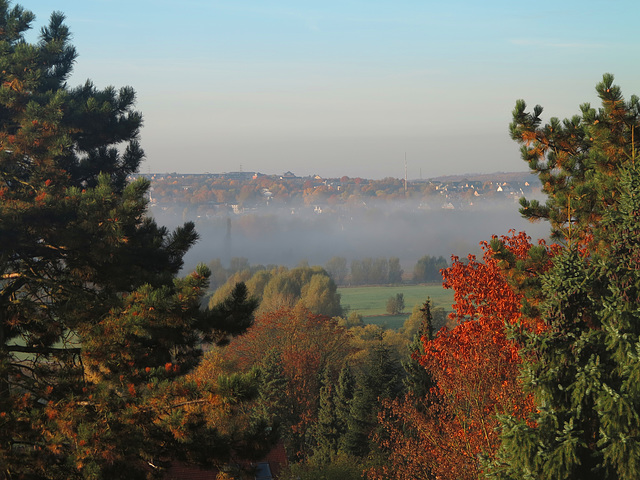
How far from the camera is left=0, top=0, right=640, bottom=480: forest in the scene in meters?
12.3

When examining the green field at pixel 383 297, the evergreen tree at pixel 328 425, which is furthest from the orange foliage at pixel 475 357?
the green field at pixel 383 297

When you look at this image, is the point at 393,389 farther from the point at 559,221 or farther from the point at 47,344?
the point at 47,344

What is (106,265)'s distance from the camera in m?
15.4

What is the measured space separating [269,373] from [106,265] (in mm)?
34030

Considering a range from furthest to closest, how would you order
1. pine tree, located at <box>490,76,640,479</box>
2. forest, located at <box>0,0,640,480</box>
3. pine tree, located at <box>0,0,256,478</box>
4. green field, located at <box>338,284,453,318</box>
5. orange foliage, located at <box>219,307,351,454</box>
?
green field, located at <box>338,284,453,318</box> < orange foliage, located at <box>219,307,351,454</box> < pine tree, located at <box>0,0,256,478</box> < forest, located at <box>0,0,640,480</box> < pine tree, located at <box>490,76,640,479</box>

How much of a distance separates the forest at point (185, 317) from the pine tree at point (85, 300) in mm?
39

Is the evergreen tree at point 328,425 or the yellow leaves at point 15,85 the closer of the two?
the yellow leaves at point 15,85

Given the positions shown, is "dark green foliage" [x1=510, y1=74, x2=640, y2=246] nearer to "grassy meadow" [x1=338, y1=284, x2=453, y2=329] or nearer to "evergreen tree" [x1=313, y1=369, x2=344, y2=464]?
"evergreen tree" [x1=313, y1=369, x2=344, y2=464]

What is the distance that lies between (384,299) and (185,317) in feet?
433

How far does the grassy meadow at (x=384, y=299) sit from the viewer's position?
4727 inches

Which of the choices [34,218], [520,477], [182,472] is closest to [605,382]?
[520,477]

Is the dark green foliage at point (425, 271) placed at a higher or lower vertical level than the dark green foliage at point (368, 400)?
lower

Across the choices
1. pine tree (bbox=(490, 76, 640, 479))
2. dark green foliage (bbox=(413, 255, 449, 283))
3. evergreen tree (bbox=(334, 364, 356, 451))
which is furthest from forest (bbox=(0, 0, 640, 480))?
dark green foliage (bbox=(413, 255, 449, 283))

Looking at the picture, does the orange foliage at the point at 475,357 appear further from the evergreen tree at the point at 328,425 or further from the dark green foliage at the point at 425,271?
the dark green foliage at the point at 425,271
